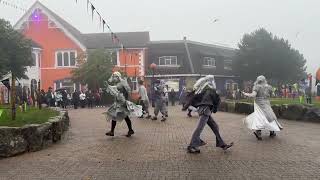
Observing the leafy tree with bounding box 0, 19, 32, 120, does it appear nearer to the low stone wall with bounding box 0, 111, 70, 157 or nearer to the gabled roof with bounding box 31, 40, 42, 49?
the gabled roof with bounding box 31, 40, 42, 49

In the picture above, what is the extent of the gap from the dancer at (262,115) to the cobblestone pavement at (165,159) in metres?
0.34

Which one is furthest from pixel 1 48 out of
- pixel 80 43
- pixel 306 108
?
pixel 306 108

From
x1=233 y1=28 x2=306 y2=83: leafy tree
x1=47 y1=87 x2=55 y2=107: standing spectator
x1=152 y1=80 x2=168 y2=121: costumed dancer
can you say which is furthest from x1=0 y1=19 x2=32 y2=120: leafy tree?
x1=233 y1=28 x2=306 y2=83: leafy tree

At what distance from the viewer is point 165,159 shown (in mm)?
10359

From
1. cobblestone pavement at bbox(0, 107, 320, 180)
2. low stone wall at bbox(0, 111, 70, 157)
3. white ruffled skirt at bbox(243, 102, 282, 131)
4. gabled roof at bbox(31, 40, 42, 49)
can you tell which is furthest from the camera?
gabled roof at bbox(31, 40, 42, 49)

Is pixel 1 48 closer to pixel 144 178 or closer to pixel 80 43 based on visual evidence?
pixel 80 43

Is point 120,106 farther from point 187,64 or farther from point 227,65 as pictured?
point 227,65

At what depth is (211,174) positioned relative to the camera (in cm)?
883

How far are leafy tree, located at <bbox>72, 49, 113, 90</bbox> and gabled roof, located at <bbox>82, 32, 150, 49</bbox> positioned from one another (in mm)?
7756

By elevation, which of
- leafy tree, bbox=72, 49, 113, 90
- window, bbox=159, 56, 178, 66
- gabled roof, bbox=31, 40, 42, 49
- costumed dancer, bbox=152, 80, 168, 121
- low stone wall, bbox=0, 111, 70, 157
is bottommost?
low stone wall, bbox=0, 111, 70, 157

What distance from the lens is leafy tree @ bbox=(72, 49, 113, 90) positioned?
156 feet

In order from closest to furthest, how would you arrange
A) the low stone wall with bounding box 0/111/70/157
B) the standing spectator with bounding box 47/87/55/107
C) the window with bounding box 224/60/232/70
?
1. the low stone wall with bounding box 0/111/70/157
2. the standing spectator with bounding box 47/87/55/107
3. the window with bounding box 224/60/232/70

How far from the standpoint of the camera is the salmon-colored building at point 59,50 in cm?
5625

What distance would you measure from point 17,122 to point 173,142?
3.85 m
